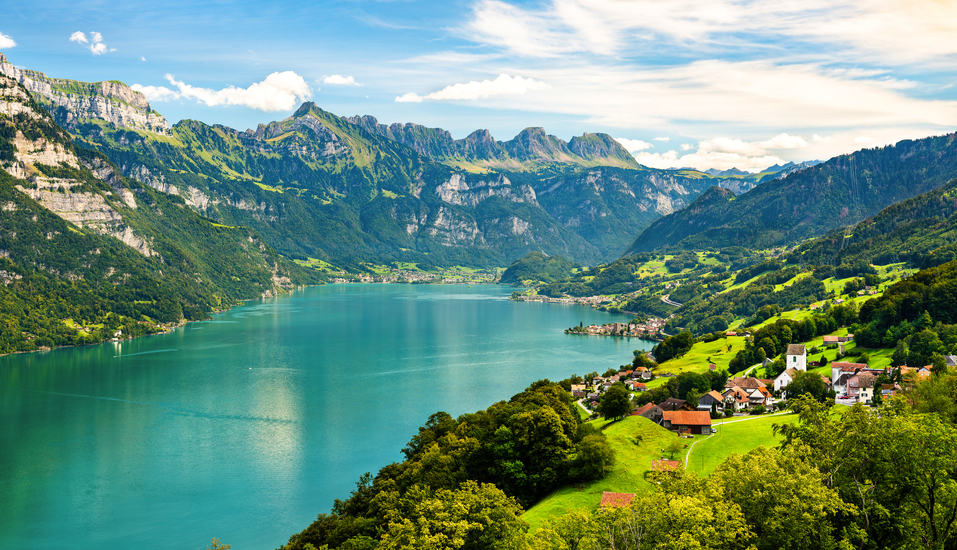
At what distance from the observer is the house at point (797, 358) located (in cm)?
6138

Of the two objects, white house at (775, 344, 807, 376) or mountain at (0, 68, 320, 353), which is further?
mountain at (0, 68, 320, 353)

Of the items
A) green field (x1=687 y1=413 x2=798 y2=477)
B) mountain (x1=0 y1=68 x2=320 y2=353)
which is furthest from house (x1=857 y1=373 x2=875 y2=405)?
mountain (x1=0 y1=68 x2=320 y2=353)

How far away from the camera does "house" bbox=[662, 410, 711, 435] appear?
1688 inches

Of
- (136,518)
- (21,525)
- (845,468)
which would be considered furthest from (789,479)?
(21,525)

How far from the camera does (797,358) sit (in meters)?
61.7

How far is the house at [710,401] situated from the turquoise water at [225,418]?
27891 millimetres

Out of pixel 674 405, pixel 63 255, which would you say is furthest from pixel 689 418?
pixel 63 255

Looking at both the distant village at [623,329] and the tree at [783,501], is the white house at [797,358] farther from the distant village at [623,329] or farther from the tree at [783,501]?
the distant village at [623,329]

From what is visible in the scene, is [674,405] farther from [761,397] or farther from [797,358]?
[797,358]

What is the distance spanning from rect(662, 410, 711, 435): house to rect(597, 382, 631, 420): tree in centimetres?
487

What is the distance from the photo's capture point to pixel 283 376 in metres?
95.4

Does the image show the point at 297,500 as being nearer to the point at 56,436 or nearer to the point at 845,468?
the point at 56,436

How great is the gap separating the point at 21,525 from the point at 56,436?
22882 mm

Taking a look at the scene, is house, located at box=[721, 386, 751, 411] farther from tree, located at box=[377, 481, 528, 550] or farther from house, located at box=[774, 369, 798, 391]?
tree, located at box=[377, 481, 528, 550]
